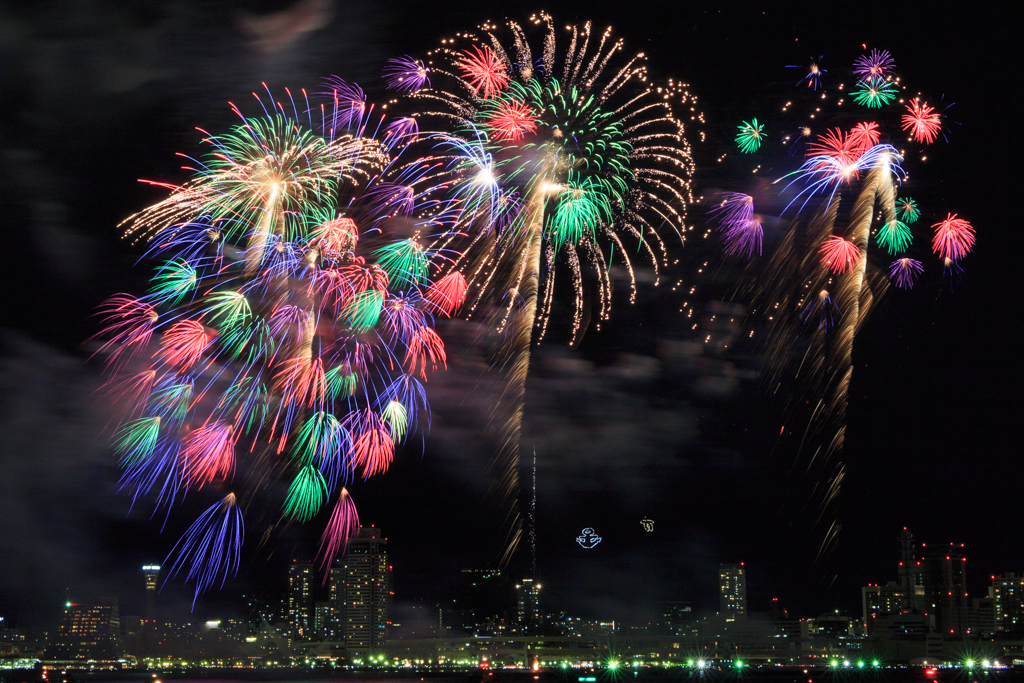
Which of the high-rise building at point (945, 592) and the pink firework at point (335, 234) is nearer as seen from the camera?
the pink firework at point (335, 234)

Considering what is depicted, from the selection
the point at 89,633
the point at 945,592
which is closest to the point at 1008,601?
the point at 945,592

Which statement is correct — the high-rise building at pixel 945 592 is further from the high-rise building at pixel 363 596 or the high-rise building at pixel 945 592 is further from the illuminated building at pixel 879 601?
the high-rise building at pixel 363 596

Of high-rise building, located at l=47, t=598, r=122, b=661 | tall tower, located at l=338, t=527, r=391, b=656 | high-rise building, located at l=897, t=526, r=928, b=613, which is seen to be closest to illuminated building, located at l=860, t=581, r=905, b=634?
high-rise building, located at l=897, t=526, r=928, b=613

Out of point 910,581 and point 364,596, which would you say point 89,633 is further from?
point 910,581

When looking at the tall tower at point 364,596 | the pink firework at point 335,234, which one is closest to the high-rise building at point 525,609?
the tall tower at point 364,596

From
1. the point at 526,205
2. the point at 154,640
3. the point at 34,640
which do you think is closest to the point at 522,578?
the point at 154,640
